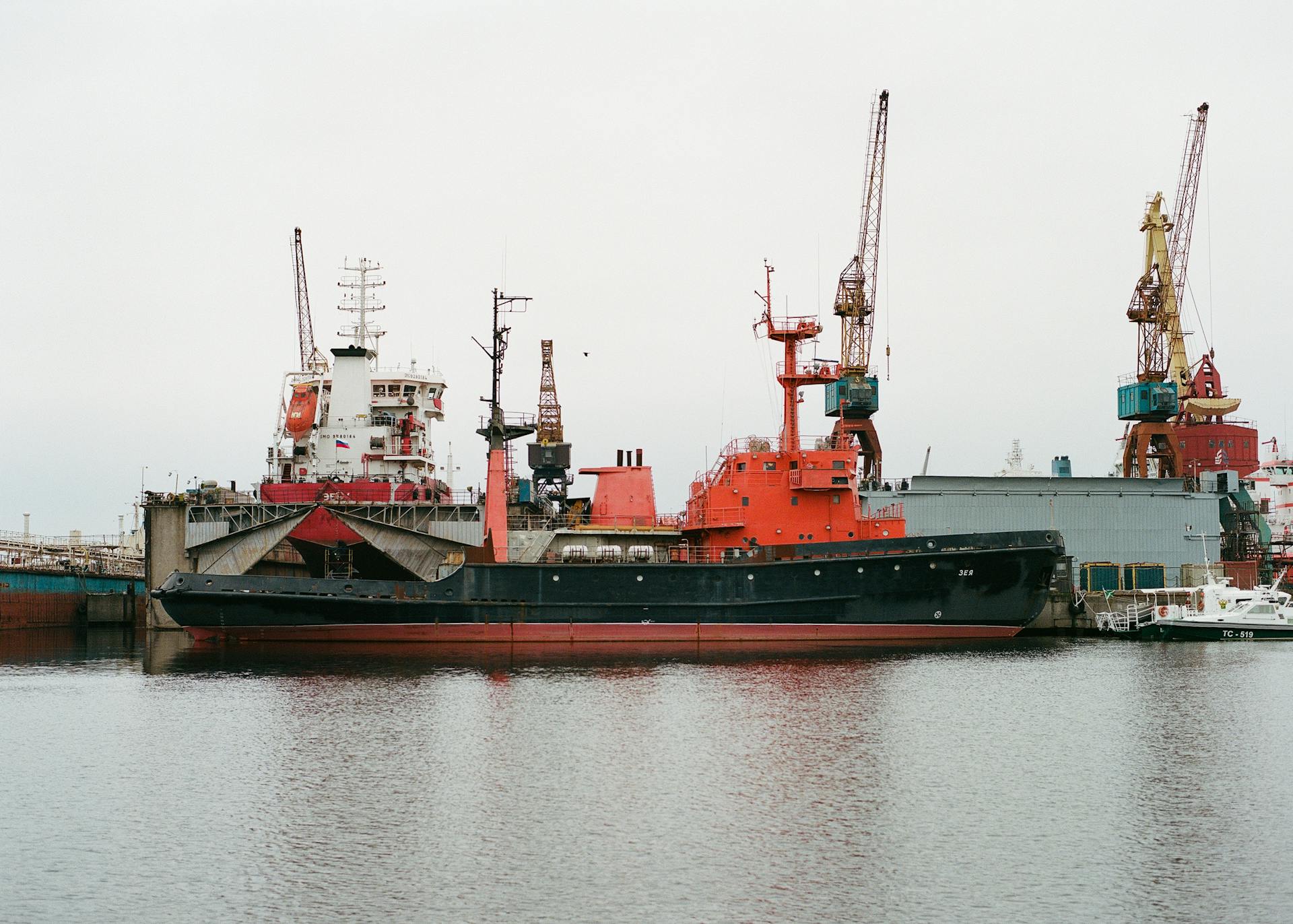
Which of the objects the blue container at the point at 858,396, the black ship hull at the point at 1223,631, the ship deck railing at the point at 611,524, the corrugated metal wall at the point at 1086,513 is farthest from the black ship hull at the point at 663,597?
the blue container at the point at 858,396

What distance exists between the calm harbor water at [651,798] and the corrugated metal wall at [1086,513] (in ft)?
76.4

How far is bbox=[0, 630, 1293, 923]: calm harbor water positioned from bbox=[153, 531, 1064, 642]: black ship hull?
31.0 feet

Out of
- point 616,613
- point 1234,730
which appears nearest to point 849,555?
point 616,613

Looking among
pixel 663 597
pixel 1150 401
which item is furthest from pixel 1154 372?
pixel 663 597

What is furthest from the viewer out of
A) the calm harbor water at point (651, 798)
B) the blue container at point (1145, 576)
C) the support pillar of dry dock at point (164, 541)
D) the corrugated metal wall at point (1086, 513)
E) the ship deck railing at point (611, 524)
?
the corrugated metal wall at point (1086, 513)

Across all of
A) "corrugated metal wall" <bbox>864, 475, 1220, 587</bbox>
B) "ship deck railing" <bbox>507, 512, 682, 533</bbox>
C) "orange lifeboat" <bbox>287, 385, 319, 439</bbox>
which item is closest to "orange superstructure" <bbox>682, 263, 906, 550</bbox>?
"ship deck railing" <bbox>507, 512, 682, 533</bbox>

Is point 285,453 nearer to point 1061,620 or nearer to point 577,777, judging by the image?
point 1061,620

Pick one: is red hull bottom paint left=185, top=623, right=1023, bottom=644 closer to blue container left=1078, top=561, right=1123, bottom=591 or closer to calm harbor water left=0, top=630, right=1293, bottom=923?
calm harbor water left=0, top=630, right=1293, bottom=923

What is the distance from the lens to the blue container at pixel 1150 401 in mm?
66688

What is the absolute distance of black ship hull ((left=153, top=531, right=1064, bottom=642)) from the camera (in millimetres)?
42156

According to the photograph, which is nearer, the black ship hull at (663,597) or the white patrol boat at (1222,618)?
the black ship hull at (663,597)

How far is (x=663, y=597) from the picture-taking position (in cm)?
4225

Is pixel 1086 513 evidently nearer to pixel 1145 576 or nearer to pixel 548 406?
pixel 1145 576

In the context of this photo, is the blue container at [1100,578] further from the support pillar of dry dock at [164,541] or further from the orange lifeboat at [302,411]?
the support pillar of dry dock at [164,541]
